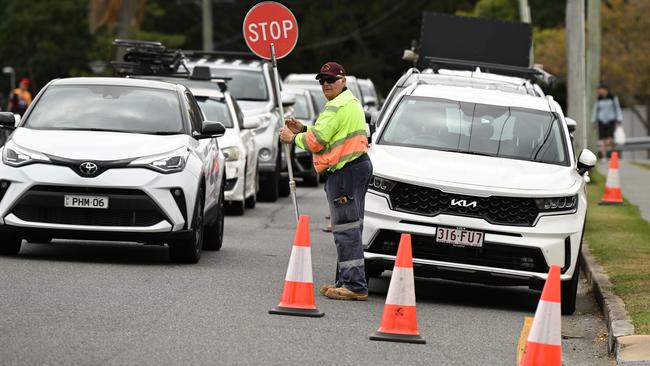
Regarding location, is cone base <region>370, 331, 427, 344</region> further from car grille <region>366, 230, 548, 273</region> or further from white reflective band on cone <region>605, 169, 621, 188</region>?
white reflective band on cone <region>605, 169, 621, 188</region>

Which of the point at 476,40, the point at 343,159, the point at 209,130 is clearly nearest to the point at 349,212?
the point at 343,159

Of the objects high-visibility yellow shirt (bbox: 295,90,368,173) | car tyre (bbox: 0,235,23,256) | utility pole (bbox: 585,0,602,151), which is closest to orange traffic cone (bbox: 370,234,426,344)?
high-visibility yellow shirt (bbox: 295,90,368,173)

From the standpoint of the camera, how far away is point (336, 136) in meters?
12.5

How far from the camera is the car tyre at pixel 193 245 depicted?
14.4m

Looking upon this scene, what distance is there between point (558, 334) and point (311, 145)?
141 inches

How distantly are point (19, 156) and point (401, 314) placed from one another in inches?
189

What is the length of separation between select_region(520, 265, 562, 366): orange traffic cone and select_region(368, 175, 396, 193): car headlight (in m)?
3.79

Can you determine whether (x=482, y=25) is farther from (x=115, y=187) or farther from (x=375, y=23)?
(x=375, y=23)

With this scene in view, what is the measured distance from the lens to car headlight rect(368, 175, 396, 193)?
13008mm

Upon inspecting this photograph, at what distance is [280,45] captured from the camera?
16391 millimetres

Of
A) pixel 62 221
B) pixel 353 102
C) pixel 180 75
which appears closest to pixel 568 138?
pixel 353 102

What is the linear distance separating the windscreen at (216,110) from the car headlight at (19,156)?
736 cm

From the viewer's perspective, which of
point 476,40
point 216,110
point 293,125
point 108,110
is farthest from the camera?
point 476,40

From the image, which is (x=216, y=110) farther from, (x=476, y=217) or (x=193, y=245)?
(x=476, y=217)
